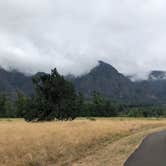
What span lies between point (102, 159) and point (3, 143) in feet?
16.7

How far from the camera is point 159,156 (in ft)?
61.5

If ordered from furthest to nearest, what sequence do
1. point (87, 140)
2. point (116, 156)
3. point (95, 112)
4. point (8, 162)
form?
point (95, 112) < point (87, 140) < point (116, 156) < point (8, 162)

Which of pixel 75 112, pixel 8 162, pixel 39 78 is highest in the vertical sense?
pixel 39 78

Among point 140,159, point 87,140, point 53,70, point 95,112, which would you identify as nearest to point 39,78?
point 53,70

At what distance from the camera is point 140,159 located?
58.7ft

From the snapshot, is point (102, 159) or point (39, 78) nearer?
point (102, 159)

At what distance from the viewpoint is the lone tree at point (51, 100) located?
60188 mm

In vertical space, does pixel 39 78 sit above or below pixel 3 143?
above

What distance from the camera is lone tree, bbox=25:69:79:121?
60.2 m

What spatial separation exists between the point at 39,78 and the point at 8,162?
45.9 metres

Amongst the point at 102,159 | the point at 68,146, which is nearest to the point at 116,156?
the point at 102,159

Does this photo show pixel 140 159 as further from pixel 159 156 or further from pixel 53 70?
pixel 53 70

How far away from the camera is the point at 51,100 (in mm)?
61469

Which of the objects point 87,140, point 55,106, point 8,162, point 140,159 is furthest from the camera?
point 55,106
